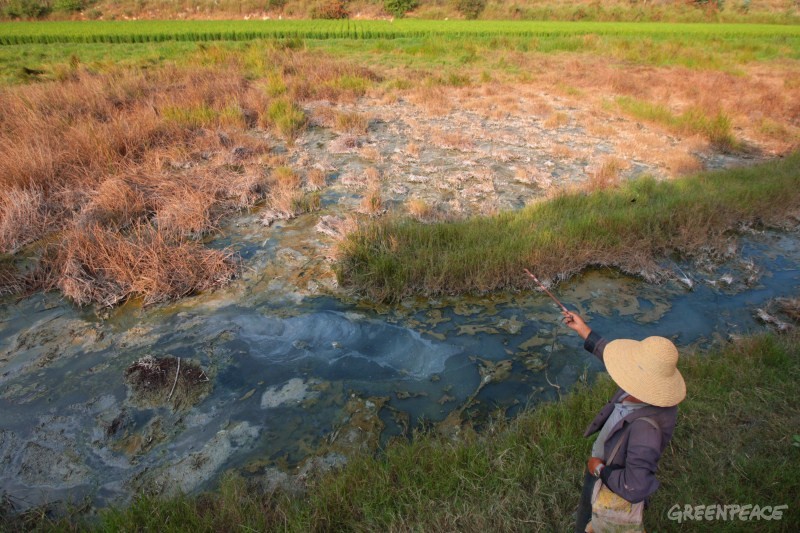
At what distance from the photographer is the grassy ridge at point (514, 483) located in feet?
8.48

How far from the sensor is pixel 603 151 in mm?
9617

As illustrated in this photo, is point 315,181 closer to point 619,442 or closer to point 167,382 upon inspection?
point 167,382

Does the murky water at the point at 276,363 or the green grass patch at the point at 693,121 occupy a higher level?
the green grass patch at the point at 693,121

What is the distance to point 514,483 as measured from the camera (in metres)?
2.79

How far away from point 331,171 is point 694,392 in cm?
678

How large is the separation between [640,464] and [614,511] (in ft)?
1.19

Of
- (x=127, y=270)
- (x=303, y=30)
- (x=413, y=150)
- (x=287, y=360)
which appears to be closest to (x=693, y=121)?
(x=413, y=150)

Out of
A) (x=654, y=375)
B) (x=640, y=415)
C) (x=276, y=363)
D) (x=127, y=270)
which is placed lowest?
(x=276, y=363)

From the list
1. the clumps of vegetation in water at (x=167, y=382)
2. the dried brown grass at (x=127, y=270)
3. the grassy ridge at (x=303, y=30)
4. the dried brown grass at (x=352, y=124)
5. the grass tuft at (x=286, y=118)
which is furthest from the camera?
the grassy ridge at (x=303, y=30)

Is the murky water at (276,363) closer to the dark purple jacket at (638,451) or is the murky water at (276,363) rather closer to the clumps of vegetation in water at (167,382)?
the clumps of vegetation in water at (167,382)

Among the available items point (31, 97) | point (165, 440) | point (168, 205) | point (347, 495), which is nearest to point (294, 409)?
point (165, 440)

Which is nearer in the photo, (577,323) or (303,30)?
(577,323)

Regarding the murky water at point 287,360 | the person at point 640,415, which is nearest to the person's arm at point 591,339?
the person at point 640,415

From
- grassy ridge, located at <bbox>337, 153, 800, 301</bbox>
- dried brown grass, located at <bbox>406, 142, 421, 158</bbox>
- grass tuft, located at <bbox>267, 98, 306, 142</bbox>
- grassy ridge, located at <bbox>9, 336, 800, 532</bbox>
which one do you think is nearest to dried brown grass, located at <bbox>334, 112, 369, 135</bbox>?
grass tuft, located at <bbox>267, 98, 306, 142</bbox>
